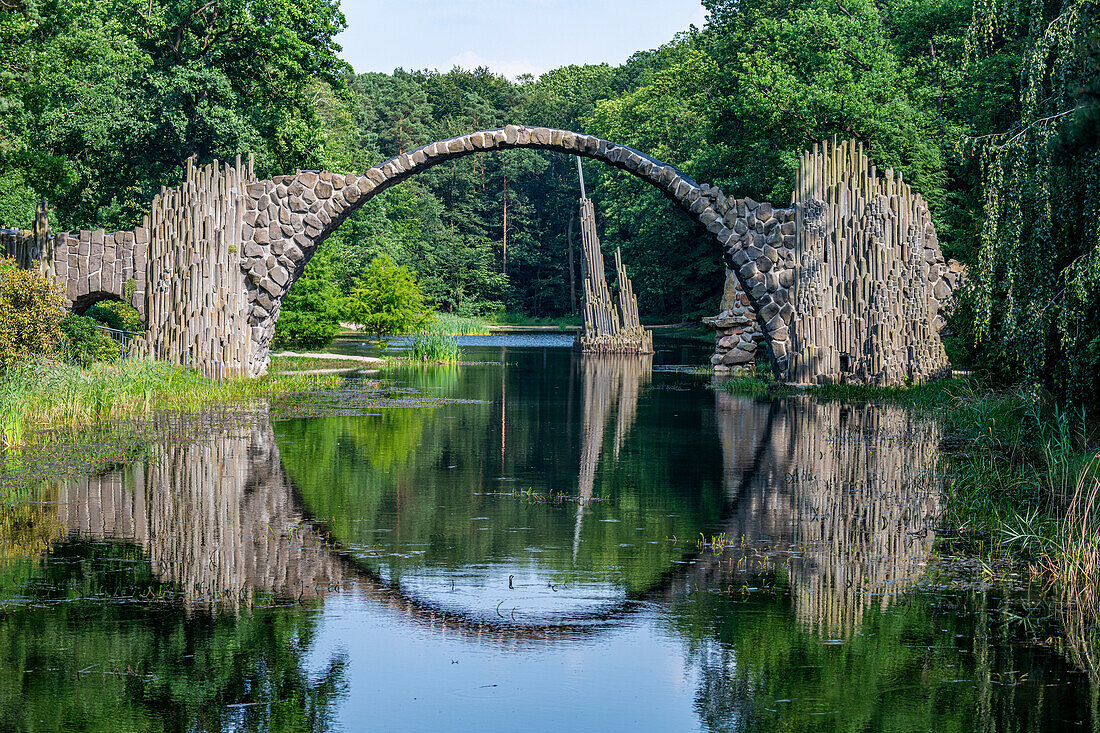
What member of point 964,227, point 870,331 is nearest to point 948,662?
point 870,331

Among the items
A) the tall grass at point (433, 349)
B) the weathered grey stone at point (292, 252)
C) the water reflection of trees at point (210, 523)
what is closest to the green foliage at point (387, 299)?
the tall grass at point (433, 349)

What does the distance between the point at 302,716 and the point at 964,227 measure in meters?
32.1

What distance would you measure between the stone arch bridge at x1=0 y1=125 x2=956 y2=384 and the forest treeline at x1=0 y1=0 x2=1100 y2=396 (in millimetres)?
1429

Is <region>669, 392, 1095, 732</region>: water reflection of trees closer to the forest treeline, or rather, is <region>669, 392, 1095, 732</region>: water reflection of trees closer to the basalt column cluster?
the forest treeline

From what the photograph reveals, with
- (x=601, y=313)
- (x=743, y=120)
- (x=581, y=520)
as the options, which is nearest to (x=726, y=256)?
(x=581, y=520)

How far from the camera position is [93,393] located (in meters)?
16.3

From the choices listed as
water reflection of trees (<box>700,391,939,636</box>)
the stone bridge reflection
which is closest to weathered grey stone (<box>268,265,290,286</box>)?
the stone bridge reflection

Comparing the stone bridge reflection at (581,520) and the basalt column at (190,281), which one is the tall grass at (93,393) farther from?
the stone bridge reflection at (581,520)

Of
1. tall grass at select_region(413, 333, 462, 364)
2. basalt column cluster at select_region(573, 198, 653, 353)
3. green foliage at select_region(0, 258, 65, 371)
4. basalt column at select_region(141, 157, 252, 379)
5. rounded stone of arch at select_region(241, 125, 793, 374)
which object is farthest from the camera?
basalt column cluster at select_region(573, 198, 653, 353)

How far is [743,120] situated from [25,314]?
26410mm

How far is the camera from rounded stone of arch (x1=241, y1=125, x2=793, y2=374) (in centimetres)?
2334

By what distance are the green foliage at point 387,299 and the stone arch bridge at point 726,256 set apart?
15.6m

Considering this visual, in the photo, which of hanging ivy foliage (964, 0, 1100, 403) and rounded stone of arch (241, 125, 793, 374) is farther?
rounded stone of arch (241, 125, 793, 374)

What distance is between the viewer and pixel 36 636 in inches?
247
